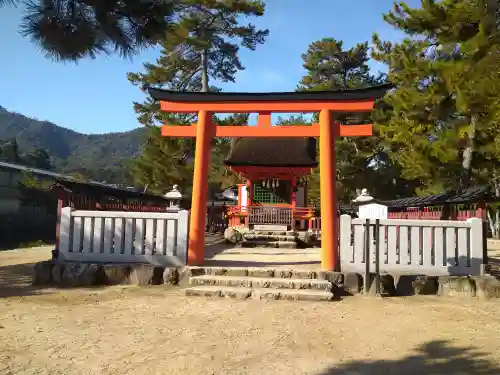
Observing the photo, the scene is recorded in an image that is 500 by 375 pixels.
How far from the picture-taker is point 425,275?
6426mm

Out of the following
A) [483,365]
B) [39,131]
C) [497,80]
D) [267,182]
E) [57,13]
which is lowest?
[483,365]

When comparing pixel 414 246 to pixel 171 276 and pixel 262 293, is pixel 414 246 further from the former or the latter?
pixel 171 276

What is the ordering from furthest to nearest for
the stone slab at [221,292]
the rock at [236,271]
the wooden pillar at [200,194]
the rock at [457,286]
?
1. the wooden pillar at [200,194]
2. the rock at [236,271]
3. the rock at [457,286]
4. the stone slab at [221,292]

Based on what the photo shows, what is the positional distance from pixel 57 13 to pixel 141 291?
439 cm

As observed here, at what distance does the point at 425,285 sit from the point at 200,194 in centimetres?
441

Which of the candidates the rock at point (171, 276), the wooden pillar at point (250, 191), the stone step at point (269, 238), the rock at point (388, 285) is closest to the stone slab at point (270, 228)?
the stone step at point (269, 238)

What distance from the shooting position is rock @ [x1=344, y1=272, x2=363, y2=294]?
6.36 metres

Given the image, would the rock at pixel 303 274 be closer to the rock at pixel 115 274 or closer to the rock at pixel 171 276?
the rock at pixel 171 276

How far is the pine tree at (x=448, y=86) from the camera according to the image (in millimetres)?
11750

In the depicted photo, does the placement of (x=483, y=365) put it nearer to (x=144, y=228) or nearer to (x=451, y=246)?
(x=451, y=246)

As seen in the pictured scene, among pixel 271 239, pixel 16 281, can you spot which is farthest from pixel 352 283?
pixel 271 239

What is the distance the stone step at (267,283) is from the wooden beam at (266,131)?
3.28 m

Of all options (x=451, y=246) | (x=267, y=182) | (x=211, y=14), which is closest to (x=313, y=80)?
(x=211, y=14)

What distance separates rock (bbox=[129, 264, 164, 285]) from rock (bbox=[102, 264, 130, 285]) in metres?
0.11
